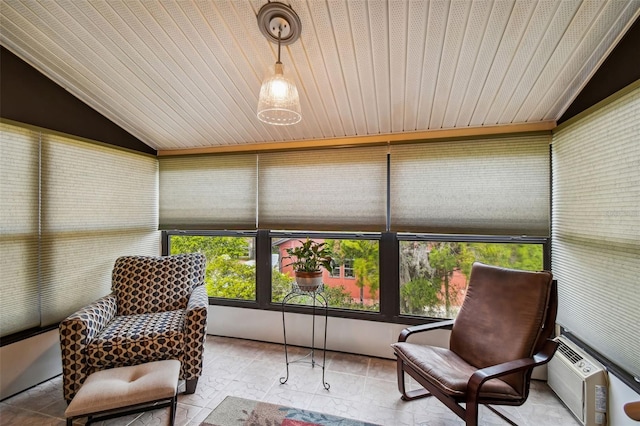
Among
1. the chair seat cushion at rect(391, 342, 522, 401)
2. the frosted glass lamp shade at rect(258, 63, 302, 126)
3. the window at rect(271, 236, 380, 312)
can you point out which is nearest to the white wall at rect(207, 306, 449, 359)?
the window at rect(271, 236, 380, 312)

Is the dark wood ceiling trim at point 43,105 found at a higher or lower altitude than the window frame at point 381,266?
higher

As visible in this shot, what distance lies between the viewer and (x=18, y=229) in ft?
7.23

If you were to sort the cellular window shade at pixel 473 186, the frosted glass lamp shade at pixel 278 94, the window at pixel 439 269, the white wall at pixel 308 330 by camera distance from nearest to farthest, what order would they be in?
1. the frosted glass lamp shade at pixel 278 94
2. the cellular window shade at pixel 473 186
3. the window at pixel 439 269
4. the white wall at pixel 308 330

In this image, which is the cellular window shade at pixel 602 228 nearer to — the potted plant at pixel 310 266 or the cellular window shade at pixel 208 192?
the potted plant at pixel 310 266

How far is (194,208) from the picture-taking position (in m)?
3.35

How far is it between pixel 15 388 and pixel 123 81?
256 cm

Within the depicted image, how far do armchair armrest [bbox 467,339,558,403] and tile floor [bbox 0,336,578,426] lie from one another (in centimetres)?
59

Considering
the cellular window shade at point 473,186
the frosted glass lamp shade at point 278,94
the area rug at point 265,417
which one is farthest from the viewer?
the cellular window shade at point 473,186

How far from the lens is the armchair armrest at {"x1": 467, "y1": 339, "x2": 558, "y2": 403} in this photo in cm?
153

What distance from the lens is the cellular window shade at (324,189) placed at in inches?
110

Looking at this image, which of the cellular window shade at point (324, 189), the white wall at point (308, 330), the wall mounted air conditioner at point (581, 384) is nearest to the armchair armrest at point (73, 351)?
the white wall at point (308, 330)

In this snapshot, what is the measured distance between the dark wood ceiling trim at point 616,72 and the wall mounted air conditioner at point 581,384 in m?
1.72

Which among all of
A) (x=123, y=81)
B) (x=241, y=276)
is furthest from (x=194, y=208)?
(x=123, y=81)

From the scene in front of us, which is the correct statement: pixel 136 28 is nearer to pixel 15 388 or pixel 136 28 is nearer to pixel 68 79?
pixel 68 79
